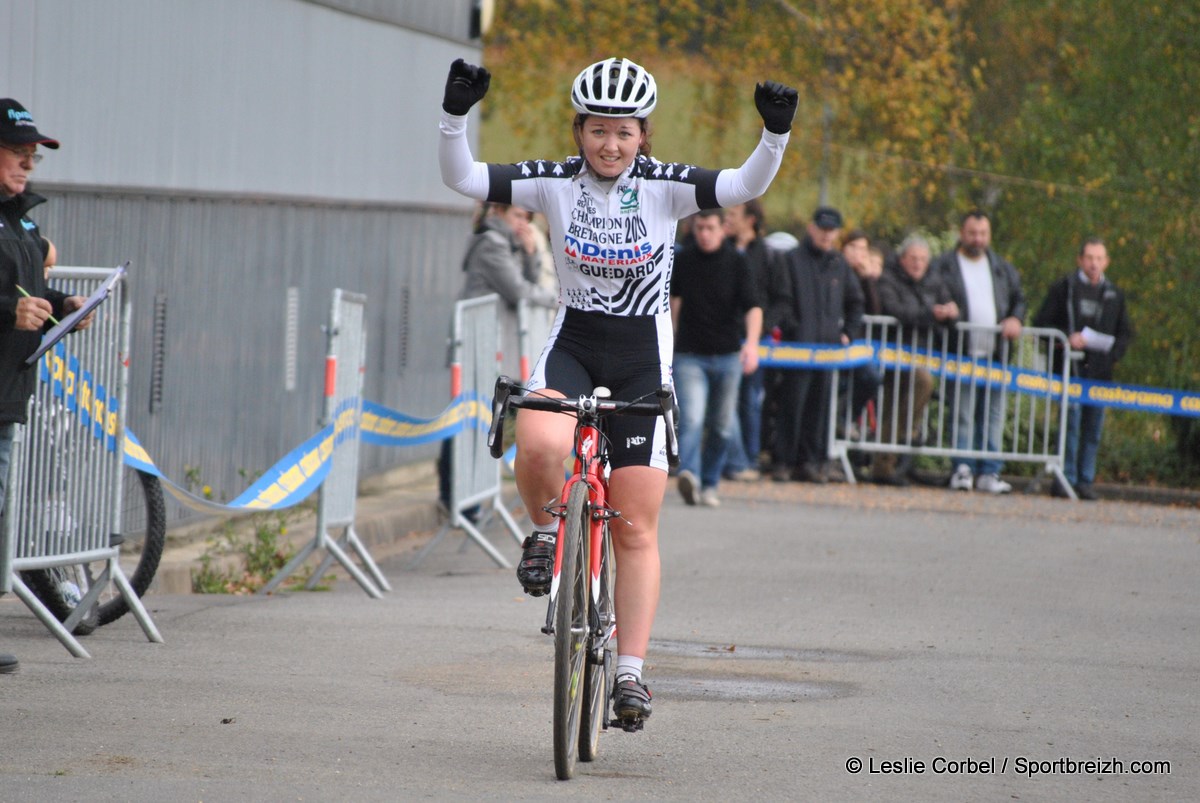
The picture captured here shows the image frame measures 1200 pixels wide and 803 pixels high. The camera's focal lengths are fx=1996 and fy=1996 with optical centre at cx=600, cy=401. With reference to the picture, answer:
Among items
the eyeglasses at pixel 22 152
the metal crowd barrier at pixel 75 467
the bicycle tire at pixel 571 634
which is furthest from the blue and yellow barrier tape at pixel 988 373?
the bicycle tire at pixel 571 634

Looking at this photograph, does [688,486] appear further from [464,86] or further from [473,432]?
[464,86]

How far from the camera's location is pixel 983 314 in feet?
57.9

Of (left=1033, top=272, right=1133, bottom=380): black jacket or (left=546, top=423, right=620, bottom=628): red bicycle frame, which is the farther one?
(left=1033, top=272, right=1133, bottom=380): black jacket

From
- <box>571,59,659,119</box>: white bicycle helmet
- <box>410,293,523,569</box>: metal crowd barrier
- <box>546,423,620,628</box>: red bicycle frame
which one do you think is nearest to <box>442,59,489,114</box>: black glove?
<box>571,59,659,119</box>: white bicycle helmet

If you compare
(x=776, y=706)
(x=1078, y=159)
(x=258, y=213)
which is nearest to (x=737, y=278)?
(x=258, y=213)

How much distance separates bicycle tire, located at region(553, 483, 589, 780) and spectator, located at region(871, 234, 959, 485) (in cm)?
1160

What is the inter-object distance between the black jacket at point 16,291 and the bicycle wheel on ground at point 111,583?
105 centimetres

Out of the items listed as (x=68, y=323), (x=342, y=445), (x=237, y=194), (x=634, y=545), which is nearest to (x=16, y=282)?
(x=68, y=323)

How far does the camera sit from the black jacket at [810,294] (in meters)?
17.4

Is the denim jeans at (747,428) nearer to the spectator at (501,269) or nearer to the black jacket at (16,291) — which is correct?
the spectator at (501,269)

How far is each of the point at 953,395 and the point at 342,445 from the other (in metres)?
8.58

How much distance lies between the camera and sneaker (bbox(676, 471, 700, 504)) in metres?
15.3

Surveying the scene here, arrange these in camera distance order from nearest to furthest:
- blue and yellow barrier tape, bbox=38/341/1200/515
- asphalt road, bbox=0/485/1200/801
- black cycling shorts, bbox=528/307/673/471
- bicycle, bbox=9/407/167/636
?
1. asphalt road, bbox=0/485/1200/801
2. black cycling shorts, bbox=528/307/673/471
3. bicycle, bbox=9/407/167/636
4. blue and yellow barrier tape, bbox=38/341/1200/515

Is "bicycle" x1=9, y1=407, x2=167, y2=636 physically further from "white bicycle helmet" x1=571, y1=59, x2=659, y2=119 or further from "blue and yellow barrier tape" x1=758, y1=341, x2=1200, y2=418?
"blue and yellow barrier tape" x1=758, y1=341, x2=1200, y2=418
